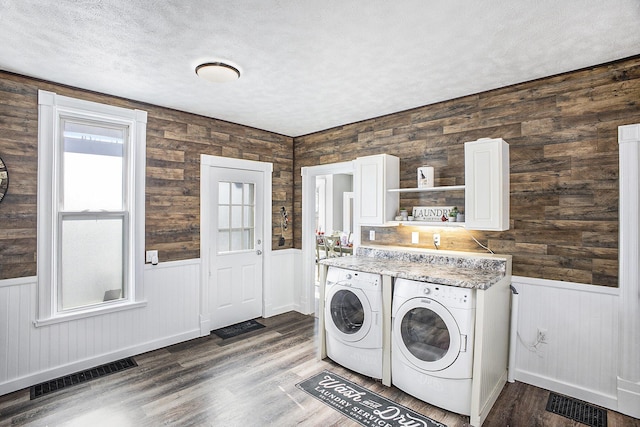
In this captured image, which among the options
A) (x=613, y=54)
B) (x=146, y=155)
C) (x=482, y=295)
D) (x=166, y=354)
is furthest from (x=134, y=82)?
(x=613, y=54)

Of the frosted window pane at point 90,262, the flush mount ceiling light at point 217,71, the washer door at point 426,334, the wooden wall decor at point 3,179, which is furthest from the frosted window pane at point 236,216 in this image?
the washer door at point 426,334

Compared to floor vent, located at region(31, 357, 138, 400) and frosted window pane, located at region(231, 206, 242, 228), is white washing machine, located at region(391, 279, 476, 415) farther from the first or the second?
floor vent, located at region(31, 357, 138, 400)

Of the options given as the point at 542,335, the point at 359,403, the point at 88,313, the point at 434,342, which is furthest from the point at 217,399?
the point at 542,335

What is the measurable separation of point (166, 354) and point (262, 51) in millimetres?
3020

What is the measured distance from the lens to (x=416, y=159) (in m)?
3.57

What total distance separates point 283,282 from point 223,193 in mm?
1548

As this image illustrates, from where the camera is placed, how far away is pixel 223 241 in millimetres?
4148

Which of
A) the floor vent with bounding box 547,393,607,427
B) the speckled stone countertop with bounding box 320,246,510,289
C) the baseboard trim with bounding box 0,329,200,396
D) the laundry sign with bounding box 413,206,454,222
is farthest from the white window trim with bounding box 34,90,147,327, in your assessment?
the floor vent with bounding box 547,393,607,427

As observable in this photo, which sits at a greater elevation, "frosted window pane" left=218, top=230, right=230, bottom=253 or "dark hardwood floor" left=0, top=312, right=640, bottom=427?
"frosted window pane" left=218, top=230, right=230, bottom=253

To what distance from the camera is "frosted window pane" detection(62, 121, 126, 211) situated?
3064mm

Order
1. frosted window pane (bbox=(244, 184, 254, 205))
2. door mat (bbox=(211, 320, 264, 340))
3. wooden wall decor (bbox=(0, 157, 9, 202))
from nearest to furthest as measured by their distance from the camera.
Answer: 1. wooden wall decor (bbox=(0, 157, 9, 202))
2. door mat (bbox=(211, 320, 264, 340))
3. frosted window pane (bbox=(244, 184, 254, 205))

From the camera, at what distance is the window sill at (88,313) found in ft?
9.32

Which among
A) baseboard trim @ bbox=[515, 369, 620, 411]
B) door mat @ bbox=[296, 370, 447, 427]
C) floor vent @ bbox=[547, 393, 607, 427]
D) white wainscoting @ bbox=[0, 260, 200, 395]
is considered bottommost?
door mat @ bbox=[296, 370, 447, 427]

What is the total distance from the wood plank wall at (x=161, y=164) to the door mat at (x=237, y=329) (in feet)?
3.23
